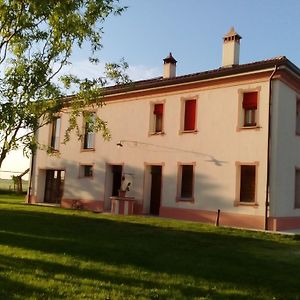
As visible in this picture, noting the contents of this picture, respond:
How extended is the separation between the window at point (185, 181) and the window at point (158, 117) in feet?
7.91

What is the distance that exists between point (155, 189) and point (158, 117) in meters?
3.41

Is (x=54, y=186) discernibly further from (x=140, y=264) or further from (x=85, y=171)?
(x=140, y=264)

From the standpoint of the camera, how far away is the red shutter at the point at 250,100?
761 inches

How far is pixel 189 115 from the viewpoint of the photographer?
21.5 meters

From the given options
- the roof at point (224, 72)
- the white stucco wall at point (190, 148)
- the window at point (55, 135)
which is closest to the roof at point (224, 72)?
the roof at point (224, 72)

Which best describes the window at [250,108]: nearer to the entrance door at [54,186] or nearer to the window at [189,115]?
the window at [189,115]

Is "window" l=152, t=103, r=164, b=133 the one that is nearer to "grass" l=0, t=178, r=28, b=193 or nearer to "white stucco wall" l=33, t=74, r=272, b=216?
"white stucco wall" l=33, t=74, r=272, b=216

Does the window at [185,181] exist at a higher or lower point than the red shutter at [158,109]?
lower

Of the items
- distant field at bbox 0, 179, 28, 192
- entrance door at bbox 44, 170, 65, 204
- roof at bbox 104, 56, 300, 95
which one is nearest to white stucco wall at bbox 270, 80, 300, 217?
roof at bbox 104, 56, 300, 95

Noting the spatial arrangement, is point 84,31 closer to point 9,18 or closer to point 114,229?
point 9,18

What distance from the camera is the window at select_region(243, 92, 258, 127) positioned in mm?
19344

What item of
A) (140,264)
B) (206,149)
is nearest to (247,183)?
(206,149)

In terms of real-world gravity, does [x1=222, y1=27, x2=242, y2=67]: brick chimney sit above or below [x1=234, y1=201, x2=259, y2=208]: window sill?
above

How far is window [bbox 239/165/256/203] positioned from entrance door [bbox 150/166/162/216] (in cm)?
455
